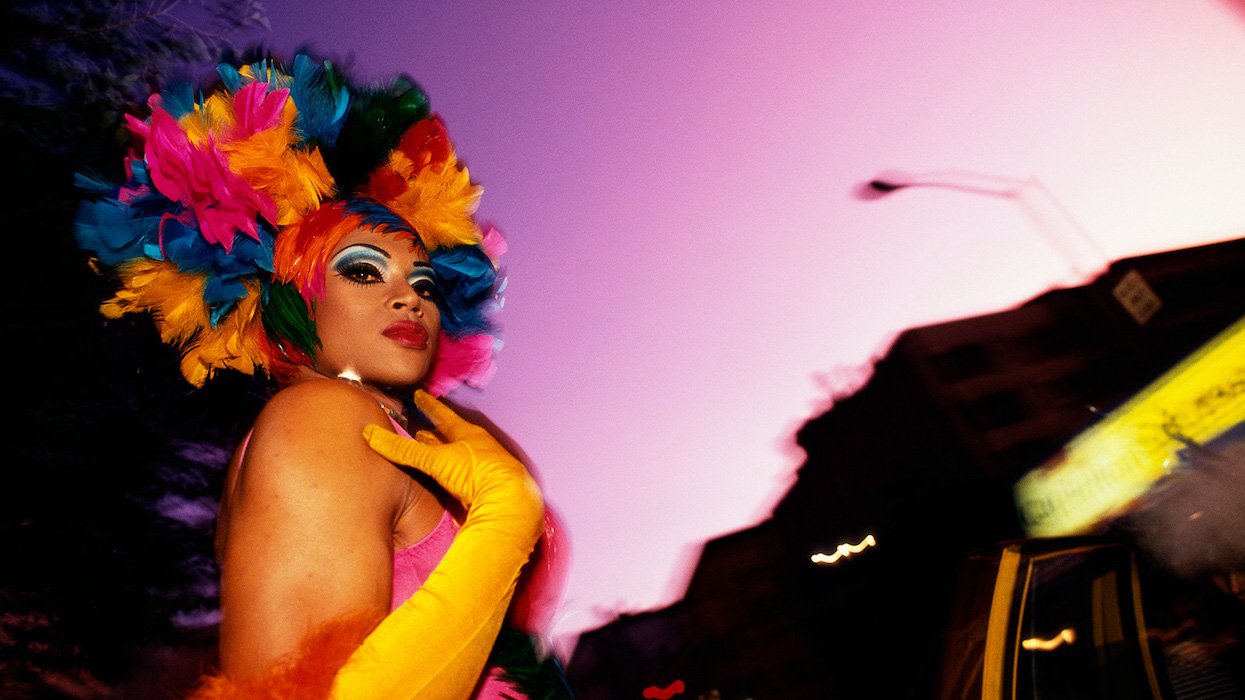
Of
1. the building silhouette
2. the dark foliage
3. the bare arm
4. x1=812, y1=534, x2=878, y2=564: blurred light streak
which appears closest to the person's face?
the bare arm

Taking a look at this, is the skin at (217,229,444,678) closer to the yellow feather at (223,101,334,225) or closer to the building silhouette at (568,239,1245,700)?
the yellow feather at (223,101,334,225)

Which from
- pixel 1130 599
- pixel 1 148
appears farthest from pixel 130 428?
pixel 1130 599

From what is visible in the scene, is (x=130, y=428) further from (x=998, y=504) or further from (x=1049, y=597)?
(x=998, y=504)

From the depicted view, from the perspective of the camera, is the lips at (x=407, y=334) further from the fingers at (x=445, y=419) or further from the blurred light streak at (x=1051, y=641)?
the blurred light streak at (x=1051, y=641)

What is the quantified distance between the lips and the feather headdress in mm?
223

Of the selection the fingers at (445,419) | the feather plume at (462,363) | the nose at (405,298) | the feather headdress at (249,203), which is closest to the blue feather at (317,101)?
the feather headdress at (249,203)

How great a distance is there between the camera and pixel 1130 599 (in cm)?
258

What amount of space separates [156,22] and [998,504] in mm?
28962

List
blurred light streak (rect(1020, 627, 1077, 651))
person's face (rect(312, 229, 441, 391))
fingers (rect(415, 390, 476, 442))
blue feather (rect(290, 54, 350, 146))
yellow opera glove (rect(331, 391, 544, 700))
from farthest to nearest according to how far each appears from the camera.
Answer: blurred light streak (rect(1020, 627, 1077, 651))
blue feather (rect(290, 54, 350, 146))
person's face (rect(312, 229, 441, 391))
fingers (rect(415, 390, 476, 442))
yellow opera glove (rect(331, 391, 544, 700))

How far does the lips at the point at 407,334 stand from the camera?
1.76 meters

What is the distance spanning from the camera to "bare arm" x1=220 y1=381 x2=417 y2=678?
1059mm

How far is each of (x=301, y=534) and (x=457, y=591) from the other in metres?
0.30

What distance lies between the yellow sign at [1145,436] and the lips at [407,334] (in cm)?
1340

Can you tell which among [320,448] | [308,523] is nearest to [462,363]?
[320,448]
